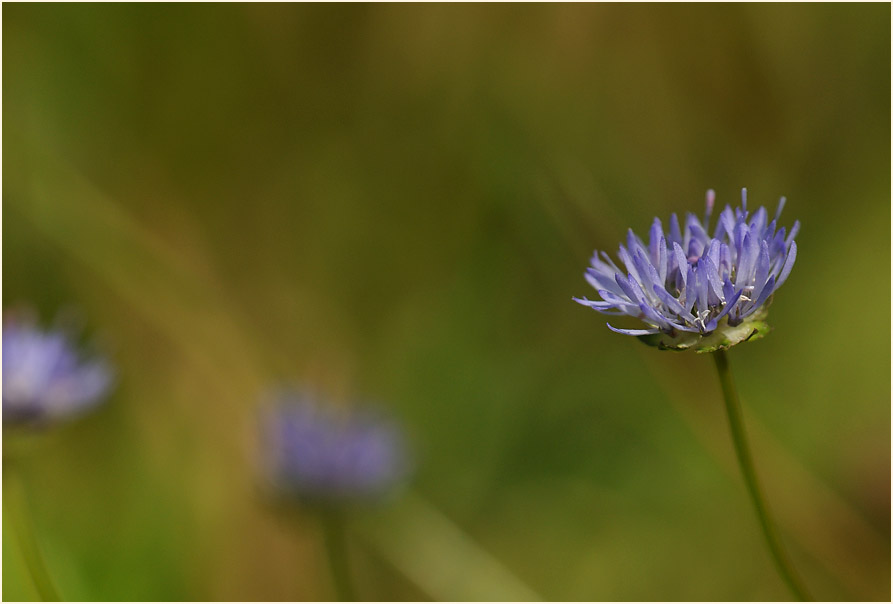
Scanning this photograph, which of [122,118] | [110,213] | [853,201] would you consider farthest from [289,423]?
[853,201]

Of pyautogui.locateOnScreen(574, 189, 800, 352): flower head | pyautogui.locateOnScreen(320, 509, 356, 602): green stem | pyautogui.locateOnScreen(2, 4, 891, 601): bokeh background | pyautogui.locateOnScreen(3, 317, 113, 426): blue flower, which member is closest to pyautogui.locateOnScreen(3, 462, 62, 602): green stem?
pyautogui.locateOnScreen(3, 317, 113, 426): blue flower

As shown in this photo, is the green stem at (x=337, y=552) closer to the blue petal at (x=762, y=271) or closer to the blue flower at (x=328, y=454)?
the blue flower at (x=328, y=454)

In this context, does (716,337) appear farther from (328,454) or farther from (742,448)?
(328,454)

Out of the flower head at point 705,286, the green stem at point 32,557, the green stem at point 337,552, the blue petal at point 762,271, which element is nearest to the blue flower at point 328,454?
the green stem at point 337,552

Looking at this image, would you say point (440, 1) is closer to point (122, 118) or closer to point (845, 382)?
point (122, 118)

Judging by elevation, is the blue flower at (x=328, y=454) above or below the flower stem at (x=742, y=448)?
below

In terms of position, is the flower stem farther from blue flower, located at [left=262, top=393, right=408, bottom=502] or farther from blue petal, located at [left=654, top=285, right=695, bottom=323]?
blue flower, located at [left=262, top=393, right=408, bottom=502]
